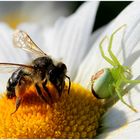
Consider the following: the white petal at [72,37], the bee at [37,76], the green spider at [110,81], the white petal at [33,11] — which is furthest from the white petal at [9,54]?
the white petal at [33,11]

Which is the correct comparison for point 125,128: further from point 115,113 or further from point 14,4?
point 14,4

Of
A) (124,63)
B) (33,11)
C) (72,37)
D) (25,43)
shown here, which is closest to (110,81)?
(124,63)

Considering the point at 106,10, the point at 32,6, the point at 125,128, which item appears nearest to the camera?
the point at 125,128

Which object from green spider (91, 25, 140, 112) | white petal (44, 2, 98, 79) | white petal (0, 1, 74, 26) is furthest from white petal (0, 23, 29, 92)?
white petal (0, 1, 74, 26)

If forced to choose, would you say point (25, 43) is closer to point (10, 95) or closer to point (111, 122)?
point (10, 95)

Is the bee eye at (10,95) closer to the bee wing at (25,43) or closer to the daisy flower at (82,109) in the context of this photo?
the daisy flower at (82,109)

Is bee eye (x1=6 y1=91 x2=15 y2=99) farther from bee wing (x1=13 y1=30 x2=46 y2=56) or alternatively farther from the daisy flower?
bee wing (x1=13 y1=30 x2=46 y2=56)

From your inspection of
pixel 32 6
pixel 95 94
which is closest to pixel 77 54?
pixel 95 94
